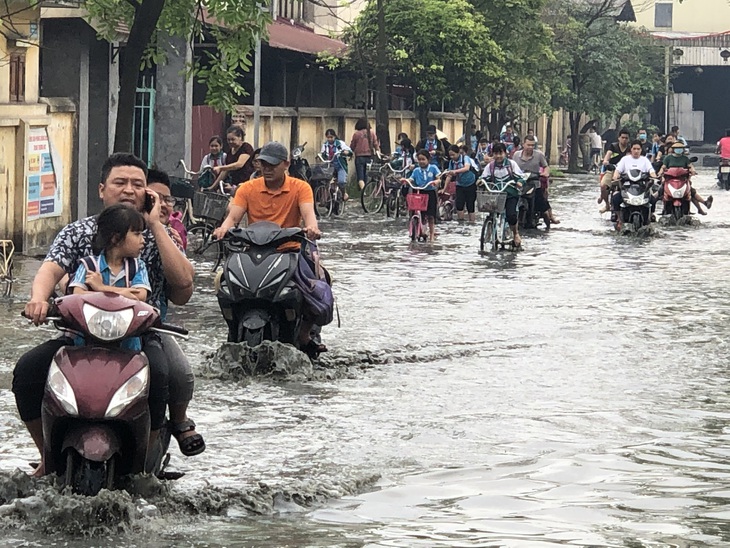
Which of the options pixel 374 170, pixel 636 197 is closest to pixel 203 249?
pixel 636 197

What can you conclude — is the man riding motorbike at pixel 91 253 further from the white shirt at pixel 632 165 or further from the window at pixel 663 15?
the window at pixel 663 15

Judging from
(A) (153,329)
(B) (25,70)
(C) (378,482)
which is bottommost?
(C) (378,482)

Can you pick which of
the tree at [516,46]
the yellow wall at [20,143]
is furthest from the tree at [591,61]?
the yellow wall at [20,143]

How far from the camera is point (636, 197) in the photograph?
26406 mm

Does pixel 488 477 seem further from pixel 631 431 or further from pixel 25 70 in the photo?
pixel 25 70

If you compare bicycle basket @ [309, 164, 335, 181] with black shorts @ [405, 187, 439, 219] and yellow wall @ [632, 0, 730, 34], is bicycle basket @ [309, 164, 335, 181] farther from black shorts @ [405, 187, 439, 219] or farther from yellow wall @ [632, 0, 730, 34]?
yellow wall @ [632, 0, 730, 34]

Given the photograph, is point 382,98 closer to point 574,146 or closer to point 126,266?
point 574,146

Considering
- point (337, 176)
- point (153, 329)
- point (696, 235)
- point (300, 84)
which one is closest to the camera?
point (153, 329)

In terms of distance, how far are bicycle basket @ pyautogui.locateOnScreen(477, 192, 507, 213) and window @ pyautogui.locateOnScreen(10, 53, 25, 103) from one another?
630 cm

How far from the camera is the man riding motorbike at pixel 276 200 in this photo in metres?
11.5

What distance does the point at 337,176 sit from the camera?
33.3 meters

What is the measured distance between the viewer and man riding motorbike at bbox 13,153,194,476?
666 cm

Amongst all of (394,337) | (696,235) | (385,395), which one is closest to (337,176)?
(696,235)

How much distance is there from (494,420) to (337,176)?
24.1 m
